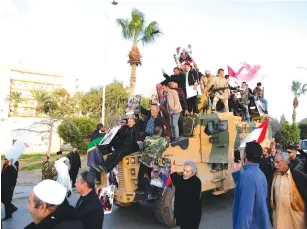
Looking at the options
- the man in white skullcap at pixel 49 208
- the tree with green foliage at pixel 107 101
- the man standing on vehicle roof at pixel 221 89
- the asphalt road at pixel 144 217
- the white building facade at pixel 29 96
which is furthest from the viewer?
the white building facade at pixel 29 96

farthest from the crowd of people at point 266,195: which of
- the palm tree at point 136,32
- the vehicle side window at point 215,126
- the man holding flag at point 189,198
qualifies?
the palm tree at point 136,32

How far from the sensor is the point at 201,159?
8.06 metres

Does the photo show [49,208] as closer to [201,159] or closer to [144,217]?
[201,159]

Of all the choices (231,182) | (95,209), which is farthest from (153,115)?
(95,209)

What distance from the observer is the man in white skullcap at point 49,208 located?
2.55 metres

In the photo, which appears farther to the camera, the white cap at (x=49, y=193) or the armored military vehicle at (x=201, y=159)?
the armored military vehicle at (x=201, y=159)

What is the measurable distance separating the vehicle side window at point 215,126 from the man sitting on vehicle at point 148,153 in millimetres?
1619

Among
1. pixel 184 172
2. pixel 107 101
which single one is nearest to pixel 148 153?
pixel 184 172

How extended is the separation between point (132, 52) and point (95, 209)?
18.9 meters

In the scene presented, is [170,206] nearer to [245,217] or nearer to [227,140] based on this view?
[227,140]

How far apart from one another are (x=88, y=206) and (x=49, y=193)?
1.10 m

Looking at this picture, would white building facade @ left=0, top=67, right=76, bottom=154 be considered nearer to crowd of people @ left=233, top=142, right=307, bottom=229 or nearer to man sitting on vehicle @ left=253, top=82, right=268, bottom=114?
man sitting on vehicle @ left=253, top=82, right=268, bottom=114

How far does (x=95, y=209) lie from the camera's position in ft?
11.8

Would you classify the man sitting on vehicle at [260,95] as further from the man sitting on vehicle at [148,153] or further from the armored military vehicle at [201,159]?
the man sitting on vehicle at [148,153]
